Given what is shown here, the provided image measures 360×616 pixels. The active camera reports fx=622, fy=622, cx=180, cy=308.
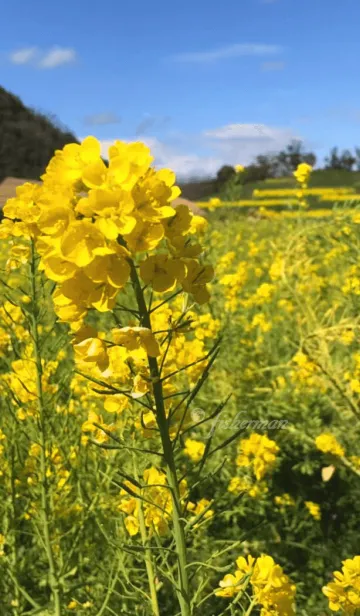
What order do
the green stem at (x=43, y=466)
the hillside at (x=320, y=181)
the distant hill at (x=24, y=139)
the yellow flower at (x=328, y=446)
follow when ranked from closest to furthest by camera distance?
the green stem at (x=43, y=466), the yellow flower at (x=328, y=446), the distant hill at (x=24, y=139), the hillside at (x=320, y=181)

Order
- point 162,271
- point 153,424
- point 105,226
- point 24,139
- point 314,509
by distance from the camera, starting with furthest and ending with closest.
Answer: point 24,139 < point 314,509 < point 153,424 < point 162,271 < point 105,226

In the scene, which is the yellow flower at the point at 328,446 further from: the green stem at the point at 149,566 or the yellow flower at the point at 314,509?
the green stem at the point at 149,566

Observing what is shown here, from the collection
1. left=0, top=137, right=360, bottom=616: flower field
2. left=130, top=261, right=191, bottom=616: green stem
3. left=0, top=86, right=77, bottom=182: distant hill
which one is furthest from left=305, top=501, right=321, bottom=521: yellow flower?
left=0, top=86, right=77, bottom=182: distant hill

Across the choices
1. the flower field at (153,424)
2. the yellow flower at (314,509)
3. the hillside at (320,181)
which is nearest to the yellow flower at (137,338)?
the flower field at (153,424)

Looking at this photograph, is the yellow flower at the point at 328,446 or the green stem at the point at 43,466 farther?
the yellow flower at the point at 328,446

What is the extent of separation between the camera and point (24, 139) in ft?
41.5

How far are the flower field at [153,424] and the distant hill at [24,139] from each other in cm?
821

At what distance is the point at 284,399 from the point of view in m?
3.67

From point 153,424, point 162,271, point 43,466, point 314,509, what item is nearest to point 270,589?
point 153,424

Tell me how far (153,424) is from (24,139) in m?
12.3

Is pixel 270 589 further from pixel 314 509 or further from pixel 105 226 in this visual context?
pixel 314 509

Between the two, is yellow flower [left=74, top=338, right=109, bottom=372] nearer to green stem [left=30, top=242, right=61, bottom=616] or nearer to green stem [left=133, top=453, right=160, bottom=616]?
green stem [left=133, top=453, right=160, bottom=616]

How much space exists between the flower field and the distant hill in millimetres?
8214

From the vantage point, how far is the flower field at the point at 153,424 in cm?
105
